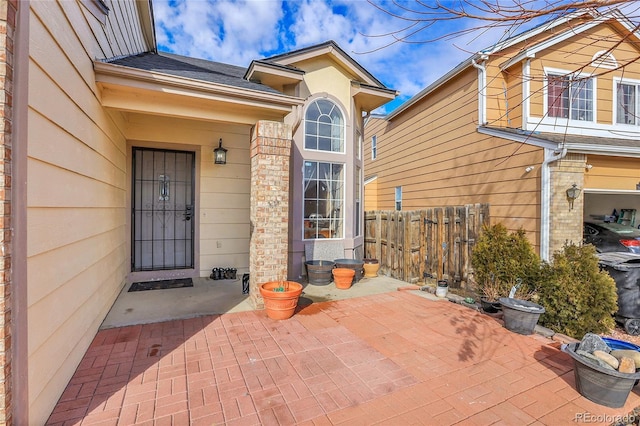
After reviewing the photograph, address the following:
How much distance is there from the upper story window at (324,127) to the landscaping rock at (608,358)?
530cm

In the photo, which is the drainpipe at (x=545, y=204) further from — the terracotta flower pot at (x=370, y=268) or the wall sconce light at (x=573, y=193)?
the terracotta flower pot at (x=370, y=268)

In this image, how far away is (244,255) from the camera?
6656mm

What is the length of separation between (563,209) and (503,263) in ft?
5.42

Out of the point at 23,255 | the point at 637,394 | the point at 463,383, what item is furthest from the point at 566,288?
the point at 23,255

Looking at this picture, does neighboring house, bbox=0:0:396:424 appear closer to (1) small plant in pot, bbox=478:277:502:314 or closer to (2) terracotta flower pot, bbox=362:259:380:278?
(2) terracotta flower pot, bbox=362:259:380:278

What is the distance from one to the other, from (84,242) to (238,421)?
93.9 inches

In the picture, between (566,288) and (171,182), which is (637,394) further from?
(171,182)

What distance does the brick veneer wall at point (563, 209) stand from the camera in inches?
210

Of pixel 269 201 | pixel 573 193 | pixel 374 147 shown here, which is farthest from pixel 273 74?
pixel 374 147

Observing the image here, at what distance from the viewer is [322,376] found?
2771 mm

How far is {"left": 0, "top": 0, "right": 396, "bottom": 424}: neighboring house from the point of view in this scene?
72.7 inches

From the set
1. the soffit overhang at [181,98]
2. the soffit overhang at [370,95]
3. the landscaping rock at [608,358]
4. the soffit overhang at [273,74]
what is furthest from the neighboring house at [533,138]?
the soffit overhang at [273,74]

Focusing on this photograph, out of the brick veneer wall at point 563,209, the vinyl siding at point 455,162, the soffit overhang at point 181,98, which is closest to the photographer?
the soffit overhang at point 181,98

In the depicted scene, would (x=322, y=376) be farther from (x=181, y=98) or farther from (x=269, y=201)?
(x=181, y=98)
